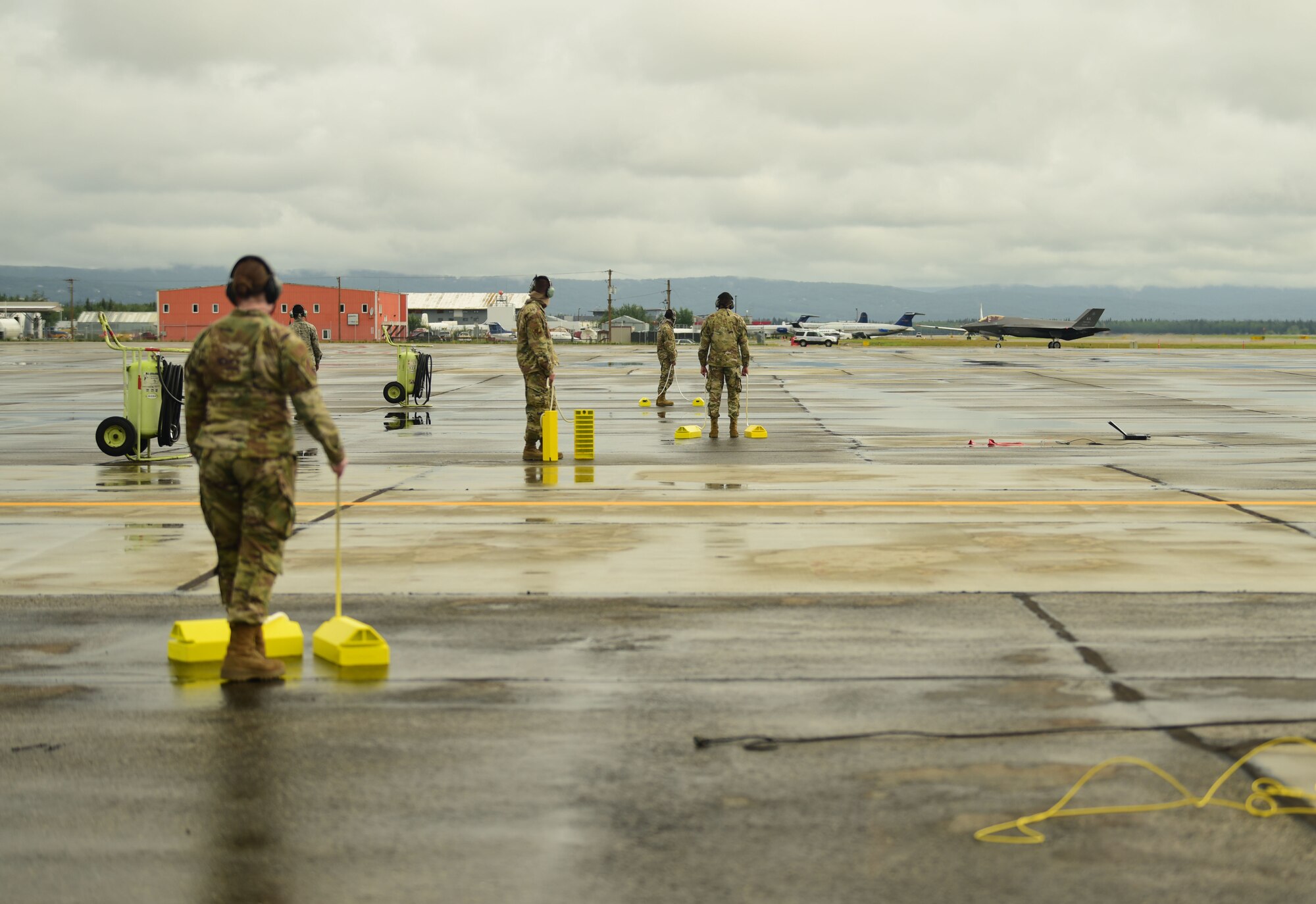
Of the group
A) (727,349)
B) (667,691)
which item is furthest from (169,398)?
(667,691)

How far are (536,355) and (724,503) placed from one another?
4.35 m

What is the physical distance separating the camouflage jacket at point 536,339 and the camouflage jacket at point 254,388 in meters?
9.21

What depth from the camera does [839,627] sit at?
7.20 m

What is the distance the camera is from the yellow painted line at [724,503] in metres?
12.0

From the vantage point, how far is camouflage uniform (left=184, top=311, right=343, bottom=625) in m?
6.16

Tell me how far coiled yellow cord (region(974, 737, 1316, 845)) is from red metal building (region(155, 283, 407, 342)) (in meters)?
134

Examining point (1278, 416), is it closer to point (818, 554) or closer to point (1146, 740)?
point (818, 554)

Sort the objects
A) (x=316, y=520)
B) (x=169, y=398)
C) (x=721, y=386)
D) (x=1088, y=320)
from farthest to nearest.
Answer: (x=1088, y=320) < (x=721, y=386) < (x=169, y=398) < (x=316, y=520)

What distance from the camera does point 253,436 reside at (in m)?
6.16

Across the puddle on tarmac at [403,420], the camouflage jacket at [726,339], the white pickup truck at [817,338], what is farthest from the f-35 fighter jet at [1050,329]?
the camouflage jacket at [726,339]

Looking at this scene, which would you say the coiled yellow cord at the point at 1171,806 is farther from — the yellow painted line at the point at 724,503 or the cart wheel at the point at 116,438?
the cart wheel at the point at 116,438

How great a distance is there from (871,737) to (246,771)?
240cm

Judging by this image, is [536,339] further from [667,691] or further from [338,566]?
[667,691]

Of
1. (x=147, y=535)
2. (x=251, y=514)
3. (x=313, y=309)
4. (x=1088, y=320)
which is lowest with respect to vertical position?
(x=147, y=535)
